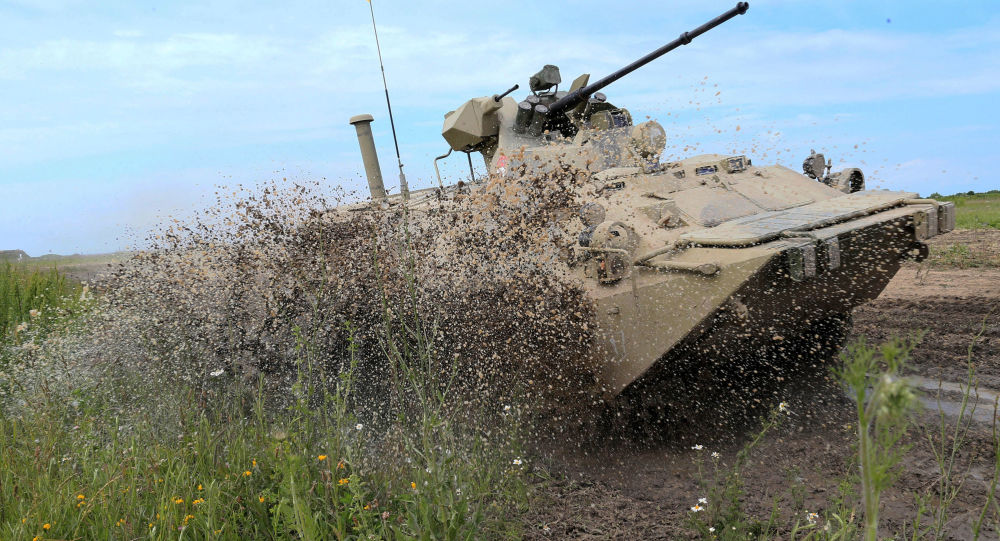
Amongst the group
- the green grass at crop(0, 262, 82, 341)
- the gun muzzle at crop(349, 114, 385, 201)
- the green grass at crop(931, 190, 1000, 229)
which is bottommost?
the green grass at crop(931, 190, 1000, 229)

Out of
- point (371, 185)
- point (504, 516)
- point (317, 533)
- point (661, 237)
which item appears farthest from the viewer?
point (371, 185)

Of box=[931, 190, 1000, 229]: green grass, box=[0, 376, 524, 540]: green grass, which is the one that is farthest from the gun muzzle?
box=[931, 190, 1000, 229]: green grass

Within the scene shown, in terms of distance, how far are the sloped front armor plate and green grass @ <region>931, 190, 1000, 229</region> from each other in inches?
384

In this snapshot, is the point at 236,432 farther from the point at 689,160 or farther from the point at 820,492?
the point at 689,160

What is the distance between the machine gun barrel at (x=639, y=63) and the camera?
603 cm

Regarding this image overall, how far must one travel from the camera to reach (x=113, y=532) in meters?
2.91

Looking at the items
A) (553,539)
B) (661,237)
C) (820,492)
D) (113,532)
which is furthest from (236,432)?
(820,492)

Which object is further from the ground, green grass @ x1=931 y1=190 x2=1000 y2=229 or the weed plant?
the weed plant

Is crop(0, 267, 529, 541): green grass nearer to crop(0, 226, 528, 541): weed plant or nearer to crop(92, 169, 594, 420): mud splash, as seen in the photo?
crop(0, 226, 528, 541): weed plant

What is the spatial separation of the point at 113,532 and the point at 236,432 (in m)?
0.90

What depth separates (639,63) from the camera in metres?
6.79

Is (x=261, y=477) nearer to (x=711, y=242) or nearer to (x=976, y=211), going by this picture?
(x=711, y=242)

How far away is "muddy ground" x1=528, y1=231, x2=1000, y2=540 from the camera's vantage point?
12.5 ft

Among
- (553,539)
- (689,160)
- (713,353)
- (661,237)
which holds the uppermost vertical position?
(689,160)
